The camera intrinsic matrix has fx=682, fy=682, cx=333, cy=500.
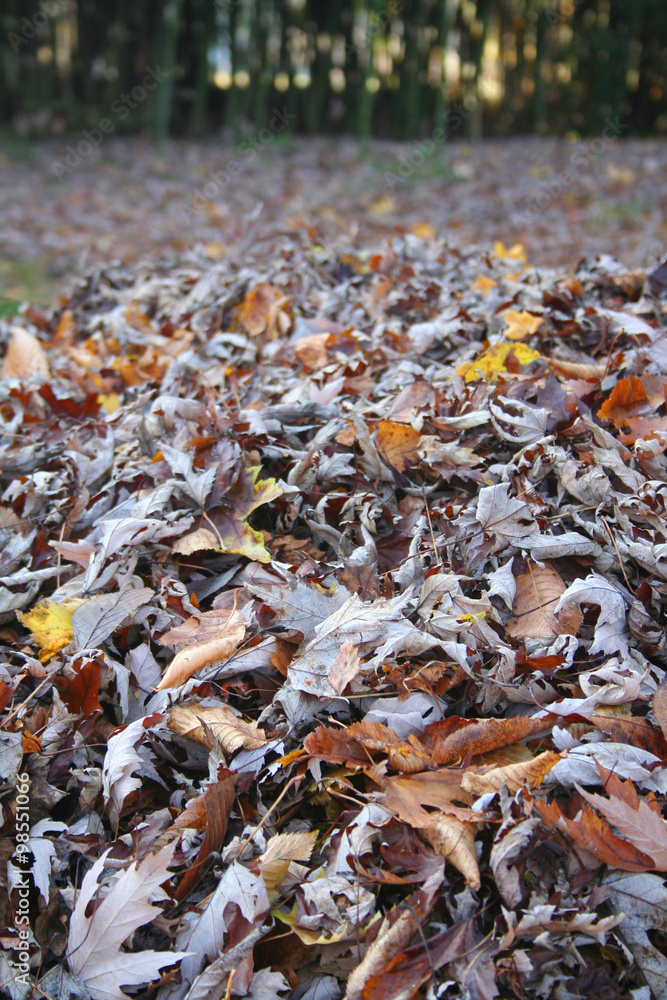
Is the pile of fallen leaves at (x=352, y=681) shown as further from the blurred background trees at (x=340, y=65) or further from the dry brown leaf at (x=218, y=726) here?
the blurred background trees at (x=340, y=65)

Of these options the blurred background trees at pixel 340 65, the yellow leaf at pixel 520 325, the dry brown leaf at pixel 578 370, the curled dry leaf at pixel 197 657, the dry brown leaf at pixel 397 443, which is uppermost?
the blurred background trees at pixel 340 65

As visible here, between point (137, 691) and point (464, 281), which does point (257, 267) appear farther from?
point (137, 691)

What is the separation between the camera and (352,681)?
143 centimetres

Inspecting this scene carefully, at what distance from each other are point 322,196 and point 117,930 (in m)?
12.3

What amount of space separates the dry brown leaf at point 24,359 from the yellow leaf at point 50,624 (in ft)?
5.92

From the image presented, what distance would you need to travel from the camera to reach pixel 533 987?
3.54ft

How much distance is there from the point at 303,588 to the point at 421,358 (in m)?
1.25

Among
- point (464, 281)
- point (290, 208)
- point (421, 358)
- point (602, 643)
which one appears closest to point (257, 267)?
point (464, 281)

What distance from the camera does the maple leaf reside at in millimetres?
1141

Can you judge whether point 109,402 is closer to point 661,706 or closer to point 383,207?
point 661,706

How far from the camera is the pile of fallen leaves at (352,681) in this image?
3.76 ft

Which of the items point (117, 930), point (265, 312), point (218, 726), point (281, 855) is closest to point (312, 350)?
point (265, 312)

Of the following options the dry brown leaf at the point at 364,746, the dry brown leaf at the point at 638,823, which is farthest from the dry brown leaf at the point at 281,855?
the dry brown leaf at the point at 638,823

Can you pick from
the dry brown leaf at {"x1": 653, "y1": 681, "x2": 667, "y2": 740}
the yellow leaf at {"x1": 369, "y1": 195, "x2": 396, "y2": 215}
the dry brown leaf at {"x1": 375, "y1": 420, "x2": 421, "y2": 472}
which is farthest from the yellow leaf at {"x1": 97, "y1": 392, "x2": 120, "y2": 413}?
the yellow leaf at {"x1": 369, "y1": 195, "x2": 396, "y2": 215}
